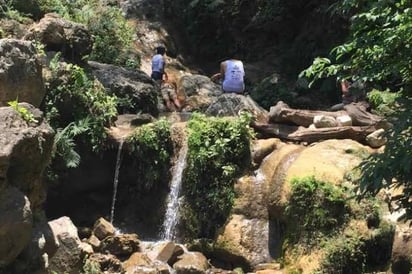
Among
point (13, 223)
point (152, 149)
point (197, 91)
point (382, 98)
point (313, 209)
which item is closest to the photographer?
point (13, 223)

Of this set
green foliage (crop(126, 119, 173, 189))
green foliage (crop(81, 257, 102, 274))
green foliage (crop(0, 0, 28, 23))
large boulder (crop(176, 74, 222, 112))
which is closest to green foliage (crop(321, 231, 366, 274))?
green foliage (crop(81, 257, 102, 274))

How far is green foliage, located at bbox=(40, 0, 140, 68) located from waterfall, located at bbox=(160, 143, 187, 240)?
622 centimetres

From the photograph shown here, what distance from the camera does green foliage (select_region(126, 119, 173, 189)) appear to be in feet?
41.6

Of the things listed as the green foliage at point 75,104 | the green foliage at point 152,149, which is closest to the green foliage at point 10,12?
the green foliage at point 75,104

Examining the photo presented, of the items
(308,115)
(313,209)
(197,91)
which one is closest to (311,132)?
(308,115)

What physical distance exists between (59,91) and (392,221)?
7.31 m

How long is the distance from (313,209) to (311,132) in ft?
8.55

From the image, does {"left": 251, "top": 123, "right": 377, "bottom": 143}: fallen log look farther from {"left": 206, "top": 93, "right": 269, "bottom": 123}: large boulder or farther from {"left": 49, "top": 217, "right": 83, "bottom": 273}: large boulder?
{"left": 49, "top": 217, "right": 83, "bottom": 273}: large boulder

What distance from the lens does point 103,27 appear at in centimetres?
1844

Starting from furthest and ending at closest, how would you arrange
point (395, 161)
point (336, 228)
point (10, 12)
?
point (10, 12)
point (336, 228)
point (395, 161)

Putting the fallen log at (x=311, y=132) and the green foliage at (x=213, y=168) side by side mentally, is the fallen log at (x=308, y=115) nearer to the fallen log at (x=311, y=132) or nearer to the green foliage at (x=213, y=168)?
the fallen log at (x=311, y=132)

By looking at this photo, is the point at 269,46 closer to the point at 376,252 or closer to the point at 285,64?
the point at 285,64

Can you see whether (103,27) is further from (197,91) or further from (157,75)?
(197,91)

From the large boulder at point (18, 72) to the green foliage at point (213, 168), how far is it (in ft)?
11.3
